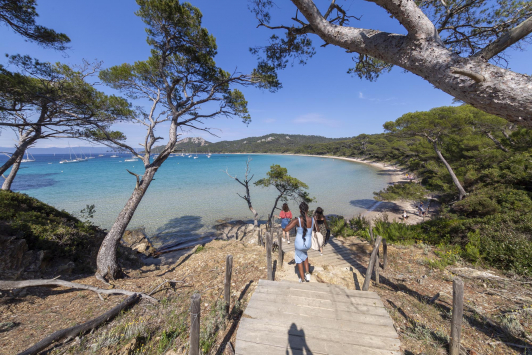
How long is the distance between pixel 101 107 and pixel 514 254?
46.3 ft

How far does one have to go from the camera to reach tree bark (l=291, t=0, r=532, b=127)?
6.00 feet

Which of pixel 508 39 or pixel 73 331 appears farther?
pixel 73 331

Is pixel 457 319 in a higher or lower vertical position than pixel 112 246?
higher

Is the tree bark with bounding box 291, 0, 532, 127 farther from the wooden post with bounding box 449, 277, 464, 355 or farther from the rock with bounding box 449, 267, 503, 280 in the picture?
the rock with bounding box 449, 267, 503, 280

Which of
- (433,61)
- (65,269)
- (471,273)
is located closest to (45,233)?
(65,269)

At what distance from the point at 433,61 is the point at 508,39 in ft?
2.24

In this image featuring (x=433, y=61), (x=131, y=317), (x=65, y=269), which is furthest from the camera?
(x=65, y=269)

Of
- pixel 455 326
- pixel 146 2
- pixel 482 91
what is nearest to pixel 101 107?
pixel 146 2

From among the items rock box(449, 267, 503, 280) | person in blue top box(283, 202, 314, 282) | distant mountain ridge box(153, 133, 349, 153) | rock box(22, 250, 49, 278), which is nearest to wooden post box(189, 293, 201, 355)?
person in blue top box(283, 202, 314, 282)

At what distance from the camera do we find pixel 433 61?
7.38 feet

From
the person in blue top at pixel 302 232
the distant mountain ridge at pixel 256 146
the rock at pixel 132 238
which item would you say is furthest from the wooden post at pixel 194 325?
the distant mountain ridge at pixel 256 146

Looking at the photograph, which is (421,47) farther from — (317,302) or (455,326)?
(317,302)

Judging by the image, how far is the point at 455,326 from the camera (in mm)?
2785

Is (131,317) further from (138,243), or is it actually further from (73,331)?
(138,243)
